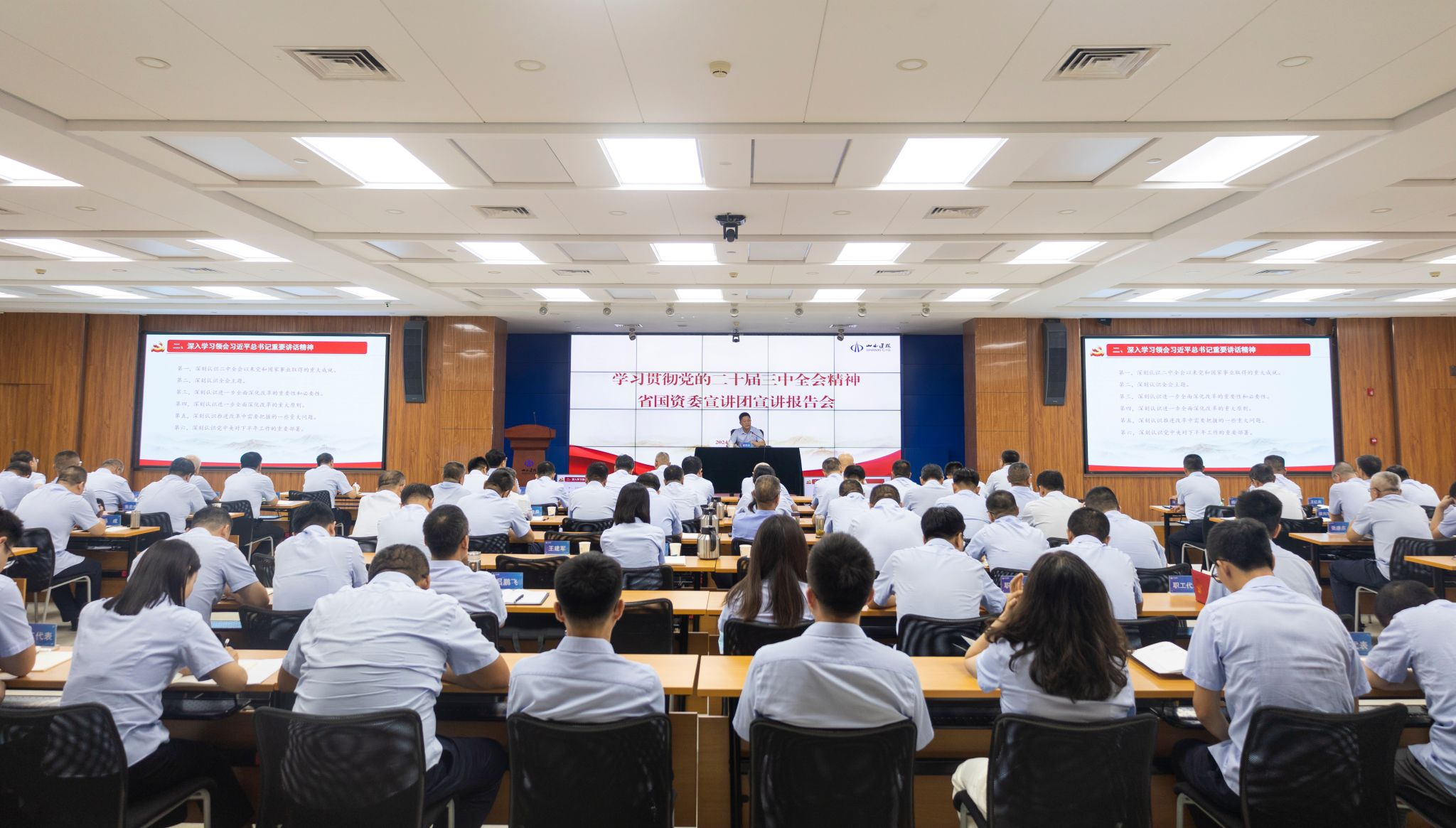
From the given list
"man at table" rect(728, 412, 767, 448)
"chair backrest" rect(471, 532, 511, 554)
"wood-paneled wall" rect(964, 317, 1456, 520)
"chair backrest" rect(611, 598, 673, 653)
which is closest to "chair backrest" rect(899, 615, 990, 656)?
"chair backrest" rect(611, 598, 673, 653)

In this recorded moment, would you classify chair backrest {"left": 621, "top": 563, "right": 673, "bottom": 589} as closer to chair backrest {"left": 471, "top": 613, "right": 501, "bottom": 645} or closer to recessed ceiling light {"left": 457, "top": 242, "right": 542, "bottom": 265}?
chair backrest {"left": 471, "top": 613, "right": 501, "bottom": 645}

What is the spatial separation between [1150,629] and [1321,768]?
129 centimetres

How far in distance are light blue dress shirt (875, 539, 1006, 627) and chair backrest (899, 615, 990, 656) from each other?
158 millimetres

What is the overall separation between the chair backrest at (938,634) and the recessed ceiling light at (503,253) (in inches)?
223

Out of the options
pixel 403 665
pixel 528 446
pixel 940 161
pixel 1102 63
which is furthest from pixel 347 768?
pixel 528 446

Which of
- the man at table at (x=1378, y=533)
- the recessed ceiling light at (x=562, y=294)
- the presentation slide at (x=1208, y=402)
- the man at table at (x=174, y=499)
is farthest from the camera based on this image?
the presentation slide at (x=1208, y=402)

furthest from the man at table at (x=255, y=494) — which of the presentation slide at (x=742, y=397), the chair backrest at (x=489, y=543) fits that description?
the presentation slide at (x=742, y=397)

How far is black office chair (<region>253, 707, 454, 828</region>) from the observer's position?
197cm

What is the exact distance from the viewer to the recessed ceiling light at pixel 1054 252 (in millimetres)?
7344

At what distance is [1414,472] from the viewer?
1140cm

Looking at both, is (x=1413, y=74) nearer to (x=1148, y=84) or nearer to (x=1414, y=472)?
(x=1148, y=84)

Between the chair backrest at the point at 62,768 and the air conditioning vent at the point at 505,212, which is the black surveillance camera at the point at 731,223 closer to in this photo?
the air conditioning vent at the point at 505,212

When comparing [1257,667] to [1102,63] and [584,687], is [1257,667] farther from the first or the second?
[1102,63]

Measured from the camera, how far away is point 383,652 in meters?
2.19
